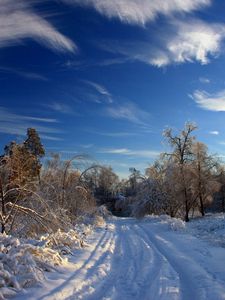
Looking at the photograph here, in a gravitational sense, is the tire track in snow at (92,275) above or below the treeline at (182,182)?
below

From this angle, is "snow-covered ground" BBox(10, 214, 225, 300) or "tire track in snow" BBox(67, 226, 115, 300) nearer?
"snow-covered ground" BBox(10, 214, 225, 300)

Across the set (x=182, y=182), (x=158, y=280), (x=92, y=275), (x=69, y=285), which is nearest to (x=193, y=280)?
(x=158, y=280)

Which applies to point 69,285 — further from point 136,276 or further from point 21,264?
point 136,276

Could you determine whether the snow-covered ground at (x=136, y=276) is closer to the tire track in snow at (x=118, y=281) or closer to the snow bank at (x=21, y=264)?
the tire track in snow at (x=118, y=281)

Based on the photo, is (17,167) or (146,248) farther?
(146,248)

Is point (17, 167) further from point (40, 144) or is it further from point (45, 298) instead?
point (40, 144)

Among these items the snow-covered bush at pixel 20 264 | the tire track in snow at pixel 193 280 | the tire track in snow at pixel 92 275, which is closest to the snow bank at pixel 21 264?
the snow-covered bush at pixel 20 264

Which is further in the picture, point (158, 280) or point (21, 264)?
point (158, 280)

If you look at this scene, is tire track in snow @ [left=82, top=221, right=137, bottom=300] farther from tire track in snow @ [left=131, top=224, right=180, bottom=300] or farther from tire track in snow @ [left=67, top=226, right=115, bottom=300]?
tire track in snow @ [left=131, top=224, right=180, bottom=300]

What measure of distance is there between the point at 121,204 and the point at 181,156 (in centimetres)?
3533

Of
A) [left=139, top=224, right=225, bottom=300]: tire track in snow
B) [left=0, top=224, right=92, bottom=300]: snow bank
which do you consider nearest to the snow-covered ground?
[left=139, top=224, right=225, bottom=300]: tire track in snow

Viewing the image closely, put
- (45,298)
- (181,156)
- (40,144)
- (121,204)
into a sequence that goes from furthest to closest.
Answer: (121,204), (40,144), (181,156), (45,298)

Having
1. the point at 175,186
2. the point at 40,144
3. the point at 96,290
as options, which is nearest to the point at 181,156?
the point at 175,186

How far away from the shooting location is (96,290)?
7.57 meters
